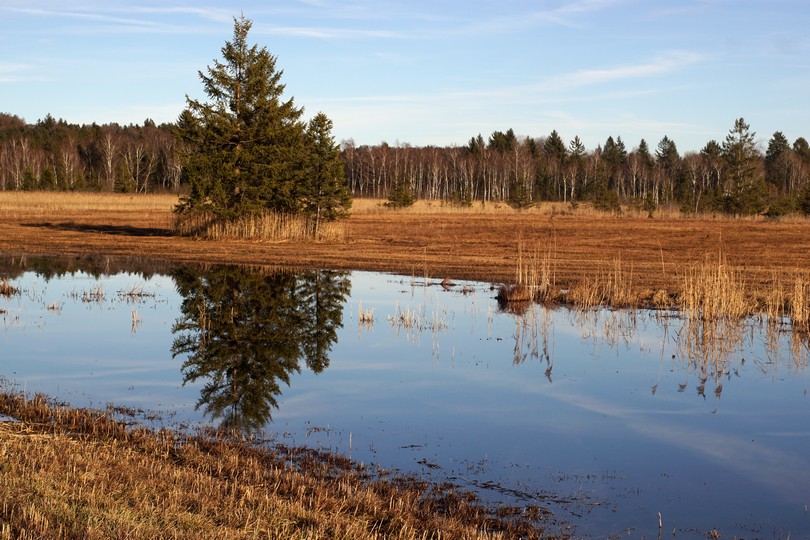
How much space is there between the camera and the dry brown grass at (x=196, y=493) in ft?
17.9

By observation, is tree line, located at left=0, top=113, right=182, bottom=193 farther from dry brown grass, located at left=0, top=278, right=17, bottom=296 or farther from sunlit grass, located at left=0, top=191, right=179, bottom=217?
dry brown grass, located at left=0, top=278, right=17, bottom=296

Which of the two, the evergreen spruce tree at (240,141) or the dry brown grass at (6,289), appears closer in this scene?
the dry brown grass at (6,289)

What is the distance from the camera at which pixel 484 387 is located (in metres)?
11.9

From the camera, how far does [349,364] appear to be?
519 inches

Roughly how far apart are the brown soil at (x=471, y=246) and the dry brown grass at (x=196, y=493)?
50.0ft

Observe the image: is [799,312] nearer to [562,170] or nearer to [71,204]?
[71,204]

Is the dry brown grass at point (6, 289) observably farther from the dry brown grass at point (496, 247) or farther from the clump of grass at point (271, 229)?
the clump of grass at point (271, 229)

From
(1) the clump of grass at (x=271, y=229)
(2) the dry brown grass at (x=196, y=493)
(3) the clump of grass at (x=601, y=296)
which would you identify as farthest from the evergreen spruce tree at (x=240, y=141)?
(2) the dry brown grass at (x=196, y=493)

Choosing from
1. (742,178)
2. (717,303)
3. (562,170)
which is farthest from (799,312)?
(562,170)

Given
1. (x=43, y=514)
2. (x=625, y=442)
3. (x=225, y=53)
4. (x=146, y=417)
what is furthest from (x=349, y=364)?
(x=225, y=53)

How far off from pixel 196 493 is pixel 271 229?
30.2 metres

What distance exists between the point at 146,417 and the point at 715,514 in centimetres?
623

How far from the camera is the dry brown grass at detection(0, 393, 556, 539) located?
214 inches

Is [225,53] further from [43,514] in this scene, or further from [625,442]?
[43,514]
